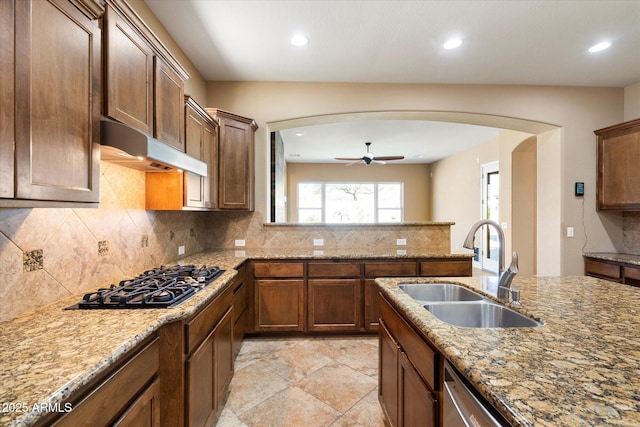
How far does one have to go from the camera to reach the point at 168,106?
191 cm

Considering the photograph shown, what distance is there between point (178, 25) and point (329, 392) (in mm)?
3180

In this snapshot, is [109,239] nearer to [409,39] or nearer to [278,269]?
[278,269]

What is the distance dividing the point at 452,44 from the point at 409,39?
43cm

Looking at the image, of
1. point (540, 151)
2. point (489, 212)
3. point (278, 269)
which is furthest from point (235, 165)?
point (489, 212)

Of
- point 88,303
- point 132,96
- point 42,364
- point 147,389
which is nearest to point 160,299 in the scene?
point 88,303

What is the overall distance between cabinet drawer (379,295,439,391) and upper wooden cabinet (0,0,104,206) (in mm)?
1452

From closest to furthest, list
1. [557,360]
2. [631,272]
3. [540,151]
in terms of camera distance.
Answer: [557,360] → [631,272] → [540,151]

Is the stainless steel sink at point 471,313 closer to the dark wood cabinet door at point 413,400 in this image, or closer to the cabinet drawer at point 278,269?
the dark wood cabinet door at point 413,400

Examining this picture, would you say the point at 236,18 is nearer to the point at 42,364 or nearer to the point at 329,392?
the point at 42,364

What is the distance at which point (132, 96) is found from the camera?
4.93 ft

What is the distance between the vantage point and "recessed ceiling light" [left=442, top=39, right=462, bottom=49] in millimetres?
2662

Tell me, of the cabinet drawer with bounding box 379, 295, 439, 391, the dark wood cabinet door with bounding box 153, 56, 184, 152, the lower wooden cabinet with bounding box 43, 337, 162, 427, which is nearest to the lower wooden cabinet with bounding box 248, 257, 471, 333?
the cabinet drawer with bounding box 379, 295, 439, 391

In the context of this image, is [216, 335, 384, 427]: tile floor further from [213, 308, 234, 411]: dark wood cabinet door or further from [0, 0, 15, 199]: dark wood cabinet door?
[0, 0, 15, 199]: dark wood cabinet door

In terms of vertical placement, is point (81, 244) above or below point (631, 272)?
above
